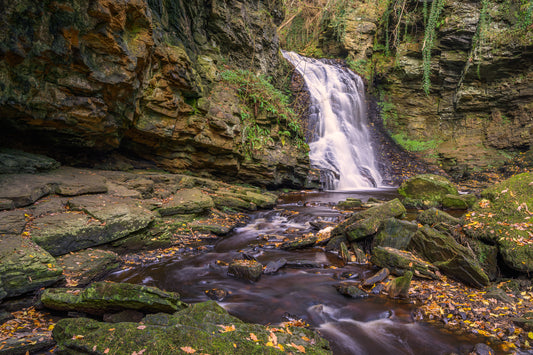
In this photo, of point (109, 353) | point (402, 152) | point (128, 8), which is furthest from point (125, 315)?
point (402, 152)

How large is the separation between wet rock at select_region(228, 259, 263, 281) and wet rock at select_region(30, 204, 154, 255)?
2337 mm

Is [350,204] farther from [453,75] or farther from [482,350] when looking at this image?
[453,75]

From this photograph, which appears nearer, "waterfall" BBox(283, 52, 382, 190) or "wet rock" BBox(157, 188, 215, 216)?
"wet rock" BBox(157, 188, 215, 216)

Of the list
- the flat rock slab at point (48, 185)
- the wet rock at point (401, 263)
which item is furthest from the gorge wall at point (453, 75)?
the flat rock slab at point (48, 185)

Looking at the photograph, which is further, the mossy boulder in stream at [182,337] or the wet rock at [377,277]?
the wet rock at [377,277]

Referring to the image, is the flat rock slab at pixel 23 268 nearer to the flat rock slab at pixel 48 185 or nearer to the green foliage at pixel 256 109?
the flat rock slab at pixel 48 185

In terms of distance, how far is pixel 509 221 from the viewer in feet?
15.3

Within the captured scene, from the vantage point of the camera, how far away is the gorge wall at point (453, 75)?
15117 millimetres

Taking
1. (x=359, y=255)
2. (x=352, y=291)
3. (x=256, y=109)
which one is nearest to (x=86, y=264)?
(x=352, y=291)

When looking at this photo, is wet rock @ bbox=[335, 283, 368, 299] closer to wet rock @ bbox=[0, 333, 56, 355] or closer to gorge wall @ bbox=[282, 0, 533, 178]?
wet rock @ bbox=[0, 333, 56, 355]

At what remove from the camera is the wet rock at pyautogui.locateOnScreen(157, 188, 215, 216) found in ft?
22.8

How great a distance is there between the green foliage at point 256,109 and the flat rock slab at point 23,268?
26.6 ft

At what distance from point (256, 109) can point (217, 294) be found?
9.29m

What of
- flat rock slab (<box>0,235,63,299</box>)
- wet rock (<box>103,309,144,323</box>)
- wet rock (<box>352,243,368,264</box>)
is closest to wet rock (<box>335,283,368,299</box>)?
wet rock (<box>352,243,368,264</box>)
